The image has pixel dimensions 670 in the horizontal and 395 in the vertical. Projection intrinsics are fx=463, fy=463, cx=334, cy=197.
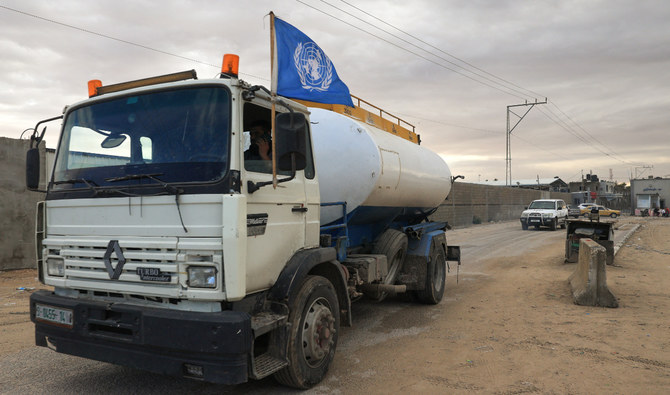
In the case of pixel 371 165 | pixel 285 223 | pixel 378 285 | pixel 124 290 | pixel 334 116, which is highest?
pixel 334 116

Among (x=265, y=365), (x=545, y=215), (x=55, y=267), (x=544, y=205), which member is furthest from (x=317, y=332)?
(x=544, y=205)

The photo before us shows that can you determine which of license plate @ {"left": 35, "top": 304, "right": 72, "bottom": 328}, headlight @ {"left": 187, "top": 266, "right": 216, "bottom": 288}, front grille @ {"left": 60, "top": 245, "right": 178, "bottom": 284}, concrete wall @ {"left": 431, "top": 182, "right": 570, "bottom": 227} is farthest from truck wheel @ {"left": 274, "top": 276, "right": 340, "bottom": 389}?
concrete wall @ {"left": 431, "top": 182, "right": 570, "bottom": 227}

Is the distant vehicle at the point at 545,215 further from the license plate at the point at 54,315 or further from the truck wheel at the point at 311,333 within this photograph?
the license plate at the point at 54,315

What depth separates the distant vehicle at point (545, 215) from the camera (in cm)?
2634

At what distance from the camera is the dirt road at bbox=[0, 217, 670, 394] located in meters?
4.21

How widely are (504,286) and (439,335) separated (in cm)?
406

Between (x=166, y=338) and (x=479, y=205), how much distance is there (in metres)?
33.2

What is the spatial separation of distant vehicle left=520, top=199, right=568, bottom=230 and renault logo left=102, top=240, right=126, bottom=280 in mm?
26542

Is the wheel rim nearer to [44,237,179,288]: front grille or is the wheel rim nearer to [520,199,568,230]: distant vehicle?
[44,237,179,288]: front grille

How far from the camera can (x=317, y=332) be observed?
13.8 feet

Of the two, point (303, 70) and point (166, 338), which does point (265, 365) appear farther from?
point (303, 70)

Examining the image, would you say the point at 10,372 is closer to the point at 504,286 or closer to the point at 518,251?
the point at 504,286

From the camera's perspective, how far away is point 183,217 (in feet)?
11.0

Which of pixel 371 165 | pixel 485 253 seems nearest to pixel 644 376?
pixel 371 165
